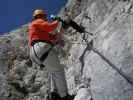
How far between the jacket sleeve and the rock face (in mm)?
1325

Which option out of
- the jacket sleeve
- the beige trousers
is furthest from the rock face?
the jacket sleeve

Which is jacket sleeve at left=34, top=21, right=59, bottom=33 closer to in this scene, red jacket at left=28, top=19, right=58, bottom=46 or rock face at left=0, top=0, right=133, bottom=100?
red jacket at left=28, top=19, right=58, bottom=46

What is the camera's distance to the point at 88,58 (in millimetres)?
12016

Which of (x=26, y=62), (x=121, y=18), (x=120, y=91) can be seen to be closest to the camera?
(x=120, y=91)

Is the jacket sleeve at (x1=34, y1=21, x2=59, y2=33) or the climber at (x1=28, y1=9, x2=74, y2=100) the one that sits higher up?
the jacket sleeve at (x1=34, y1=21, x2=59, y2=33)

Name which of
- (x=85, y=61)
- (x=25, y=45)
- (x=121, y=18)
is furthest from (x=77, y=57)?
(x=25, y=45)

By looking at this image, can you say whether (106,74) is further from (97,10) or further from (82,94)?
(97,10)

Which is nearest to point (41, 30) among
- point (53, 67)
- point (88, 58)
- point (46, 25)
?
point (46, 25)

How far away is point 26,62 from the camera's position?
15812 millimetres

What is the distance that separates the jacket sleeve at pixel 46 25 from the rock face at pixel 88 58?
1325 mm

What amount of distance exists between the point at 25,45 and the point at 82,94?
564 centimetres

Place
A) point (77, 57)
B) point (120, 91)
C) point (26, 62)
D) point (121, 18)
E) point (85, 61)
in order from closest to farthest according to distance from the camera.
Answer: point (120, 91) → point (121, 18) → point (85, 61) → point (77, 57) → point (26, 62)

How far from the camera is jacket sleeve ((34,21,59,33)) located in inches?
475

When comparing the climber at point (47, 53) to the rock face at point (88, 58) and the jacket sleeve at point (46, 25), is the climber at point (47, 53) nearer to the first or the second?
the jacket sleeve at point (46, 25)
